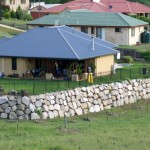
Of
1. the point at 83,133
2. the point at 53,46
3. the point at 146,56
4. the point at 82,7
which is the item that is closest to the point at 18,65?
the point at 53,46

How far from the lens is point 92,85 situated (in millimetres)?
41875

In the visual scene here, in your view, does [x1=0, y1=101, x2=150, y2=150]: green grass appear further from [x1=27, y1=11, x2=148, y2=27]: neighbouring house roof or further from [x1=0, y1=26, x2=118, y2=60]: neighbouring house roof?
[x1=27, y1=11, x2=148, y2=27]: neighbouring house roof

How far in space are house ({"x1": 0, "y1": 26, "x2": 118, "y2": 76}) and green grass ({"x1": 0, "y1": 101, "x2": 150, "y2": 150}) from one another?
7.00m

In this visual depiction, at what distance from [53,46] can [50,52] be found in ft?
3.02

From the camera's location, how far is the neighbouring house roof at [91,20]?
66312mm

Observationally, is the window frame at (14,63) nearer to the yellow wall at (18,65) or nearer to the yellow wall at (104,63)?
the yellow wall at (18,65)

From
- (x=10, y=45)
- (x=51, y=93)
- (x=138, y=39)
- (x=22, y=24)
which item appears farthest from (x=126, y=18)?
(x=51, y=93)

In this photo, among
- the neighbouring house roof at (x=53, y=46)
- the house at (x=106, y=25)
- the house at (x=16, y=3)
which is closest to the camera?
the neighbouring house roof at (x=53, y=46)

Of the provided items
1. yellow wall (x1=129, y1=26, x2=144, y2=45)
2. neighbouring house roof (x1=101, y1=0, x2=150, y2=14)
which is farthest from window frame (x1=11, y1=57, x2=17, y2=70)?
neighbouring house roof (x1=101, y1=0, x2=150, y2=14)

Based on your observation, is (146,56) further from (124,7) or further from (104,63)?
(124,7)

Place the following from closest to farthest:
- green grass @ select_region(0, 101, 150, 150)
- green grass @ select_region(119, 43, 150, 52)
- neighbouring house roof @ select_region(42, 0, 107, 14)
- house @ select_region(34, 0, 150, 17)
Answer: green grass @ select_region(0, 101, 150, 150), green grass @ select_region(119, 43, 150, 52), neighbouring house roof @ select_region(42, 0, 107, 14), house @ select_region(34, 0, 150, 17)

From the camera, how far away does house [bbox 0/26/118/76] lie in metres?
45.3

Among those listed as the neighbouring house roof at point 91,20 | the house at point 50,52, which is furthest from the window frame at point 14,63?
the neighbouring house roof at point 91,20

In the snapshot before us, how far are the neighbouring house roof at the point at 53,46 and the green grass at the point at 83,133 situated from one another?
706cm
